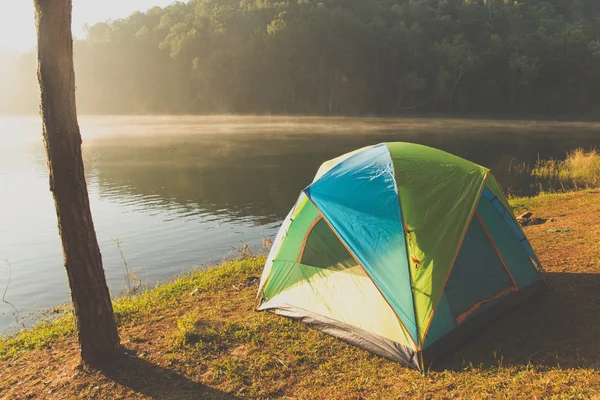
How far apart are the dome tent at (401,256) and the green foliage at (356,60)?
228 ft

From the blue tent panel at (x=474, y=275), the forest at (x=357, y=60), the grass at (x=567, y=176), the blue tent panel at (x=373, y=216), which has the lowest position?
the grass at (x=567, y=176)

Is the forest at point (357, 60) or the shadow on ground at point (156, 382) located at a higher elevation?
the forest at point (357, 60)

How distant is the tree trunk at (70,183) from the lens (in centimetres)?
407

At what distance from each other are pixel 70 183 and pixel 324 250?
126 inches

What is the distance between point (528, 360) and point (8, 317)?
831 cm

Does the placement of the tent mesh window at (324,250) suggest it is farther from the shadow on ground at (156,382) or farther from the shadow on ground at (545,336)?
the shadow on ground at (156,382)

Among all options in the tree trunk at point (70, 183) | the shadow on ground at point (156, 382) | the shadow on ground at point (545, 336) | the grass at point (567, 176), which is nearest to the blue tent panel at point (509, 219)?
the shadow on ground at point (545, 336)

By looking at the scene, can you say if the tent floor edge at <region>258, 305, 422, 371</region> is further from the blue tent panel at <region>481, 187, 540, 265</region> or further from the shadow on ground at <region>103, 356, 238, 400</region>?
the blue tent panel at <region>481, 187, 540, 265</region>

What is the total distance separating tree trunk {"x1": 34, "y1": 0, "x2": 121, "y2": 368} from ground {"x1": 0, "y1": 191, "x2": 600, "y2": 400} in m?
0.40

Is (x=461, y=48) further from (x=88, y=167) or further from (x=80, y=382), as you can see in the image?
(x=80, y=382)

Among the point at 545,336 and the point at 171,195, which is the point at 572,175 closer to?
the point at 545,336

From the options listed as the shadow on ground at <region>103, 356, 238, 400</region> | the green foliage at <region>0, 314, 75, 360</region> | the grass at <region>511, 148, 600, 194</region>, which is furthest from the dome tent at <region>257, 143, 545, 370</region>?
the grass at <region>511, 148, 600, 194</region>

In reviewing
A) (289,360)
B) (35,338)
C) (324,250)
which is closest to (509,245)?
(324,250)

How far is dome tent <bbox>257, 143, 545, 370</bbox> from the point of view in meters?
4.85
